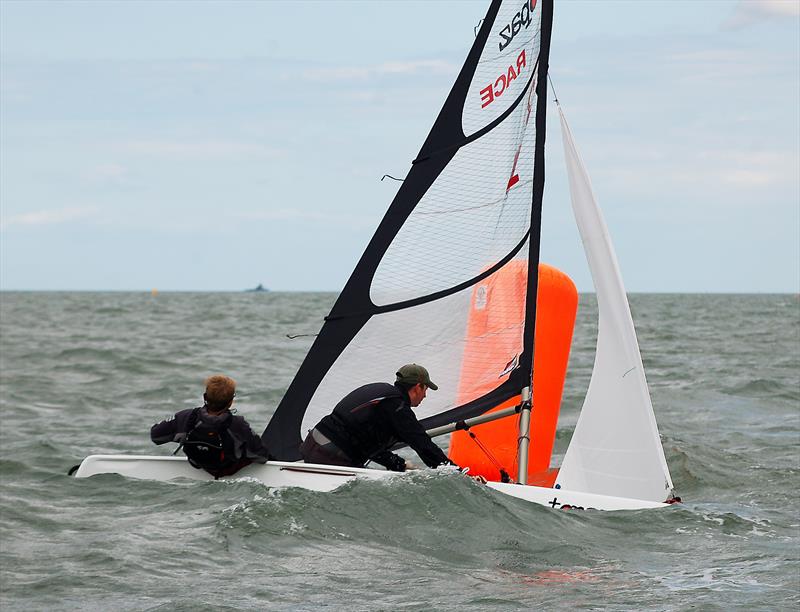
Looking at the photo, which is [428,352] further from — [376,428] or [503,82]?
[503,82]

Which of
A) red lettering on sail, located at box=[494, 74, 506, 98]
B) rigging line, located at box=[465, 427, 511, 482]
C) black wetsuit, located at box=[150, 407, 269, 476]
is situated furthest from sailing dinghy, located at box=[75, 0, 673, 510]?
black wetsuit, located at box=[150, 407, 269, 476]

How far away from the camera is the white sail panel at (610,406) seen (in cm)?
777

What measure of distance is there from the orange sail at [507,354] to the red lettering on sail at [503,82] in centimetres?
115

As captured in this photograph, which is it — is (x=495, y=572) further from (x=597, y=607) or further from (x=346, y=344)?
(x=346, y=344)

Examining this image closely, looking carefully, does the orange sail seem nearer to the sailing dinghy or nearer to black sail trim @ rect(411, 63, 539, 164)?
the sailing dinghy

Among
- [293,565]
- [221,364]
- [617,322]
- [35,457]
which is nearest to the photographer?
[293,565]

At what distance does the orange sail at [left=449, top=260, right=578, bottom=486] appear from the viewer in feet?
25.8

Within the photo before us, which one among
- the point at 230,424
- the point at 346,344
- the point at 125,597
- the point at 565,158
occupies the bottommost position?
the point at 125,597

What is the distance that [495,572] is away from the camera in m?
6.20

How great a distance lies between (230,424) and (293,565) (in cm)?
144

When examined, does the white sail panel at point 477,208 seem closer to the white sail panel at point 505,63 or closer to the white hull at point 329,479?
the white sail panel at point 505,63

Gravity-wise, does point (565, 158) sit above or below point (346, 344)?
above

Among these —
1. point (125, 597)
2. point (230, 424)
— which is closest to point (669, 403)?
point (230, 424)

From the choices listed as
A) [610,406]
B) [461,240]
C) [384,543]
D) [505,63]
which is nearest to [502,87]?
[505,63]
